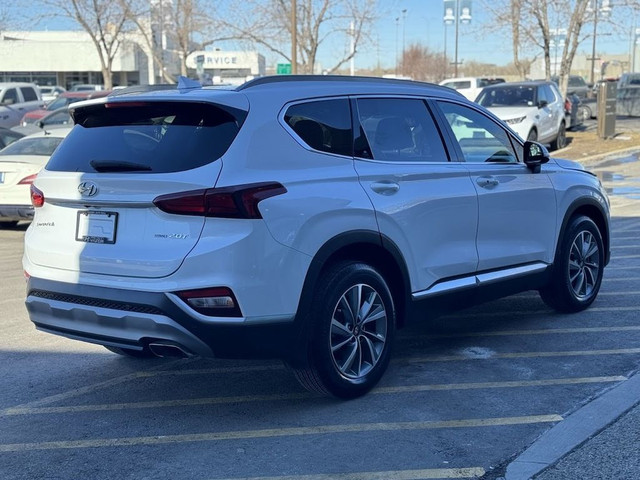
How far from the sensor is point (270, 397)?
5172mm

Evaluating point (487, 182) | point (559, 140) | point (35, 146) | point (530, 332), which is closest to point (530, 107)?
point (559, 140)

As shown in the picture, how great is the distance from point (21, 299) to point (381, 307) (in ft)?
13.5

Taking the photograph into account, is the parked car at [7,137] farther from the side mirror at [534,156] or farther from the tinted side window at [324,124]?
the tinted side window at [324,124]

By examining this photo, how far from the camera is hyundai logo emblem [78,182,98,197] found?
15.1 feet

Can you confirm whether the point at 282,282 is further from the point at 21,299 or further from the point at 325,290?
the point at 21,299

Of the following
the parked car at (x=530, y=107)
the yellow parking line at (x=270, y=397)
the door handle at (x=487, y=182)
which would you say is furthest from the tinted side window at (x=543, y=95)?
the yellow parking line at (x=270, y=397)

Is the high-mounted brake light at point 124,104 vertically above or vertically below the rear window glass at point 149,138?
above

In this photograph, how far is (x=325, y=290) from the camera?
4.71m

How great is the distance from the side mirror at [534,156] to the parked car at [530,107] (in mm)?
12903

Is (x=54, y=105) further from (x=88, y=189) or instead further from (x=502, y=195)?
(x=88, y=189)

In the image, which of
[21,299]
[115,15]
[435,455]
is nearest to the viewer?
[435,455]

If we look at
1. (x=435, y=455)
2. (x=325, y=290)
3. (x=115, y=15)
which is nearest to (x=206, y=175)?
(x=325, y=290)

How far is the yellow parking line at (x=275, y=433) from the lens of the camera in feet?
14.7

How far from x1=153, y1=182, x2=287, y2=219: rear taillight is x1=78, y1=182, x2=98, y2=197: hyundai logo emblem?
457 mm
